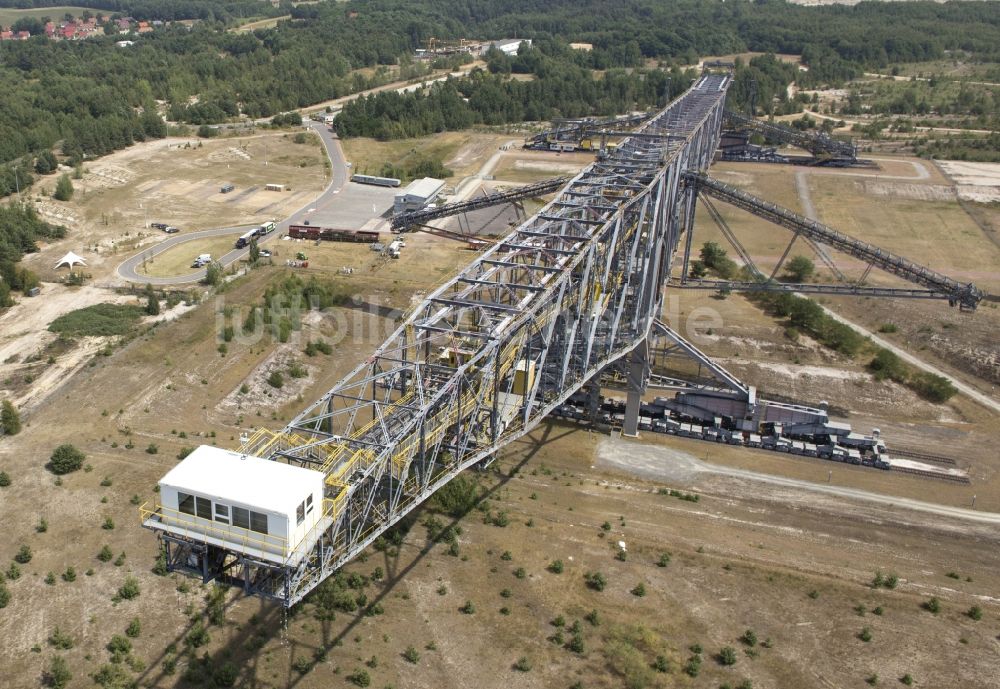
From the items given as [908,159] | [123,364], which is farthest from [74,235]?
[908,159]

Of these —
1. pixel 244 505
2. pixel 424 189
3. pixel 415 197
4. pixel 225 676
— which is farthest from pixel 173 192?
pixel 244 505

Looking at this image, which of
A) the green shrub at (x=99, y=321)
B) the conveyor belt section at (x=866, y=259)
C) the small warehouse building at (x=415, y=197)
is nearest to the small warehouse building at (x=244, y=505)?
the conveyor belt section at (x=866, y=259)

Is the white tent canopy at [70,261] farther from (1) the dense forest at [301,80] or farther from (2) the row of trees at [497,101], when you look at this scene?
(2) the row of trees at [497,101]

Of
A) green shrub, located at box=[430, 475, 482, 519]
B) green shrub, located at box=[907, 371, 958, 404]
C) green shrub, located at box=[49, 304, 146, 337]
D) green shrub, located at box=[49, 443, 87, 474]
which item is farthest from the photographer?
green shrub, located at box=[49, 304, 146, 337]

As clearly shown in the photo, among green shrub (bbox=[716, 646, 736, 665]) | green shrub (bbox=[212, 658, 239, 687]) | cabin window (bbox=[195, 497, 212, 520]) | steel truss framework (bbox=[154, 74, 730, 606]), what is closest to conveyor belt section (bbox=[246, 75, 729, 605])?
steel truss framework (bbox=[154, 74, 730, 606])

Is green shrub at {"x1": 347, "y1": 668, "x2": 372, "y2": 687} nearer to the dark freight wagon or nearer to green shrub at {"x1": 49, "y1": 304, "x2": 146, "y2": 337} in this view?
green shrub at {"x1": 49, "y1": 304, "x2": 146, "y2": 337}
